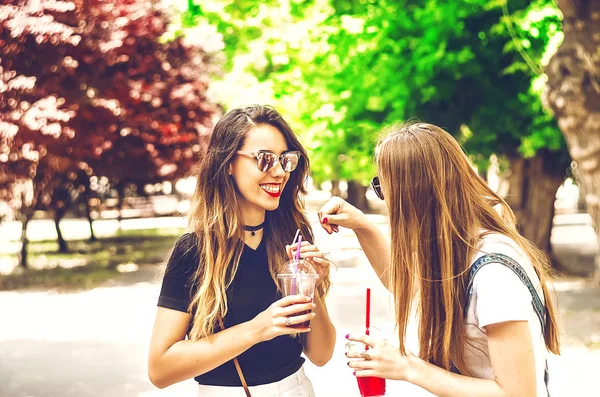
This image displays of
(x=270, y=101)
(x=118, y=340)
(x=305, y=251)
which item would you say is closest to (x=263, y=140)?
(x=305, y=251)

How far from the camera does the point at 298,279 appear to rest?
2490mm

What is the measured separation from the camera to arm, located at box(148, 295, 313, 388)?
2.38m

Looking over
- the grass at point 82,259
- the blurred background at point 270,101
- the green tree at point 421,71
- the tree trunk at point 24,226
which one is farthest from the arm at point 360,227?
the tree trunk at point 24,226

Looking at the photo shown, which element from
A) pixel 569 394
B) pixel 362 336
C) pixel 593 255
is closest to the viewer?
pixel 362 336

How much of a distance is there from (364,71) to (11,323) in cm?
813

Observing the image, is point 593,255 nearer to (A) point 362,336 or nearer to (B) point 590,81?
(B) point 590,81

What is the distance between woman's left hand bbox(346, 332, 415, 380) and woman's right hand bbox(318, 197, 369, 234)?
0.76 metres

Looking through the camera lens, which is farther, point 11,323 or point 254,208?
point 11,323

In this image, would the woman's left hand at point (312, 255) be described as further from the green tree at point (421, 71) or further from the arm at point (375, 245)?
the green tree at point (421, 71)

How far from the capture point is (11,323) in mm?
11422

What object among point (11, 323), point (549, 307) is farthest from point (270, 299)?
point (11, 323)

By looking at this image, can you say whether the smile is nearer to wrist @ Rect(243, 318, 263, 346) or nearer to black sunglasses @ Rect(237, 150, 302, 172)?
black sunglasses @ Rect(237, 150, 302, 172)

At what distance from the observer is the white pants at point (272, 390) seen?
8.46ft

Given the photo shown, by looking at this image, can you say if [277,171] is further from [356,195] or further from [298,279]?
[356,195]
